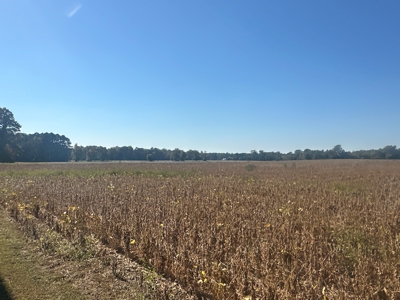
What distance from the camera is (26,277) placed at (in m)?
4.29

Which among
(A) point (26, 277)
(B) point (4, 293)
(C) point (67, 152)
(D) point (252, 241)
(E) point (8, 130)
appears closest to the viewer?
(B) point (4, 293)

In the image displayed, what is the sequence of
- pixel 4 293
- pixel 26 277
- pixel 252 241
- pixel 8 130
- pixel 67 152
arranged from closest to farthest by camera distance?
pixel 4 293, pixel 26 277, pixel 252 241, pixel 8 130, pixel 67 152

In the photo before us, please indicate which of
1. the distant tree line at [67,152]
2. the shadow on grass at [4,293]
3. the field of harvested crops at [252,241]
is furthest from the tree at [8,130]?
the shadow on grass at [4,293]

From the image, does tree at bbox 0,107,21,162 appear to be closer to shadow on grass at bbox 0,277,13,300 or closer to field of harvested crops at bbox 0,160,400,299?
field of harvested crops at bbox 0,160,400,299

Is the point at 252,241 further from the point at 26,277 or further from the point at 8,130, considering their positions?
the point at 8,130

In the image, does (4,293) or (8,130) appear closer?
(4,293)

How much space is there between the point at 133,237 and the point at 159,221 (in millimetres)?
1004

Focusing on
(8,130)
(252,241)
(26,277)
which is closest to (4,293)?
(26,277)

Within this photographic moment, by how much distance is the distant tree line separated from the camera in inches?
2278

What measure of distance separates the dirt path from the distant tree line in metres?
54.6

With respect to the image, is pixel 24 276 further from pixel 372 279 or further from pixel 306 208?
pixel 306 208

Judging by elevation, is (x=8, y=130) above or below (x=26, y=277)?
above

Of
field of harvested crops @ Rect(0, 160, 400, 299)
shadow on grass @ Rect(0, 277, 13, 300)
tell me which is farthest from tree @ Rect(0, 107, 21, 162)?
shadow on grass @ Rect(0, 277, 13, 300)

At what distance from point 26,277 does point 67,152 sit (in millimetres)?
83553
